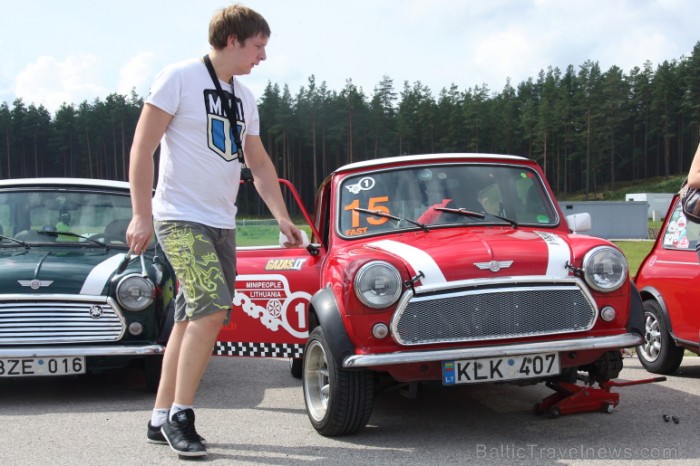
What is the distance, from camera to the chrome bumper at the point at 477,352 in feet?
12.6

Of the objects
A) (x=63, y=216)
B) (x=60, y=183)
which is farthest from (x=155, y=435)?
(x=60, y=183)

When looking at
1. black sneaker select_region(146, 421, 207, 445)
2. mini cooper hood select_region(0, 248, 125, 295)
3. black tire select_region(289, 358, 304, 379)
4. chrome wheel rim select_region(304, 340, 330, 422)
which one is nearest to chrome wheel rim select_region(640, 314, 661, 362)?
black tire select_region(289, 358, 304, 379)

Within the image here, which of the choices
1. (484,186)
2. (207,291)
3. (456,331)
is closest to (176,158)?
(207,291)

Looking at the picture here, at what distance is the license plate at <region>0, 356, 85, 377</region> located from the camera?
518cm

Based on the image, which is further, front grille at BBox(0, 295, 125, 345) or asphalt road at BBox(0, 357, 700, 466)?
front grille at BBox(0, 295, 125, 345)

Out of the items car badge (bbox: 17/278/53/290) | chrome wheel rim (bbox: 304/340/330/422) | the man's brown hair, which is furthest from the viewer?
car badge (bbox: 17/278/53/290)

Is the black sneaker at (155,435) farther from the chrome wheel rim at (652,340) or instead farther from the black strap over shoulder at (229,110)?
the chrome wheel rim at (652,340)

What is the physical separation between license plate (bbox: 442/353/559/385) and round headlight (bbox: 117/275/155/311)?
253 cm

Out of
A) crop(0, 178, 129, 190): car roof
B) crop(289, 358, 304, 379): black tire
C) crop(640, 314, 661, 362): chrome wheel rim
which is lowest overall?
crop(289, 358, 304, 379): black tire

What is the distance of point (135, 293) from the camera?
5512mm

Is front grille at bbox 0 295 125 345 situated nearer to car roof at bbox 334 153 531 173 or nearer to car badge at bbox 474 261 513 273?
car roof at bbox 334 153 531 173

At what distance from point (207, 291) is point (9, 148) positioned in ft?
341

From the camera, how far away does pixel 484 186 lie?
17.2 feet

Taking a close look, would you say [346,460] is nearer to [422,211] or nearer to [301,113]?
[422,211]
